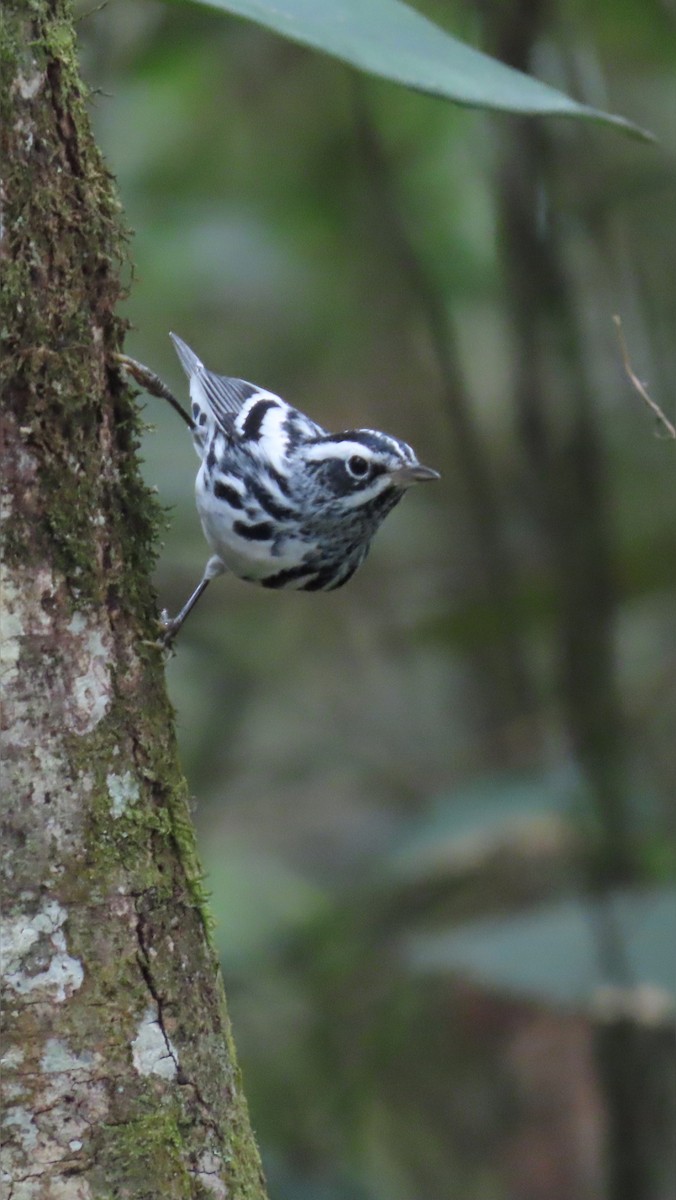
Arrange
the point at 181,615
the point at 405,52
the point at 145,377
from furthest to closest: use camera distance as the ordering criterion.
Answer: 1. the point at 145,377
2. the point at 181,615
3. the point at 405,52

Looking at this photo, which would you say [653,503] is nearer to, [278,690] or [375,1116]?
[278,690]

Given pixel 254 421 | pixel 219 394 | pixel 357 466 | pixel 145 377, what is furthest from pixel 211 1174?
pixel 219 394

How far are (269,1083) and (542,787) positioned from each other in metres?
2.06

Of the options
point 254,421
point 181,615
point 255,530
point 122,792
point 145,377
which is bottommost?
point 122,792

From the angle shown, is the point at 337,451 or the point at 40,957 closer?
the point at 40,957

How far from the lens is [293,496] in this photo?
420cm

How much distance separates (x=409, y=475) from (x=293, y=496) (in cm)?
35

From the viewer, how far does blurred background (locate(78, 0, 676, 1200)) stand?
6020 millimetres

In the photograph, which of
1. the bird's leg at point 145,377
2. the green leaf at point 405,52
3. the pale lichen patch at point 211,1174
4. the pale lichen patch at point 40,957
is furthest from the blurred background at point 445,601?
the green leaf at point 405,52

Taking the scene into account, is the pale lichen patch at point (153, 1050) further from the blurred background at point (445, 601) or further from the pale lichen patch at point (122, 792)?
the blurred background at point (445, 601)

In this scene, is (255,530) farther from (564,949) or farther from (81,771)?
(564,949)

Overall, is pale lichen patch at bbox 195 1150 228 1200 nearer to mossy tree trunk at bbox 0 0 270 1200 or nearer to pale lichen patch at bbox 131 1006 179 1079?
mossy tree trunk at bbox 0 0 270 1200

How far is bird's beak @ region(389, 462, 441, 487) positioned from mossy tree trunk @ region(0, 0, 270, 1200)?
1.37 meters

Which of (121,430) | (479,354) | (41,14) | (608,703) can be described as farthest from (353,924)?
(41,14)
